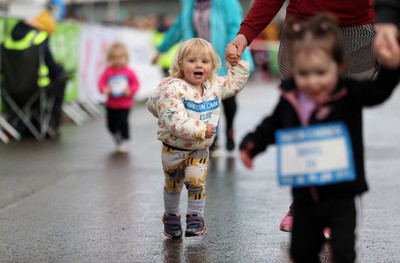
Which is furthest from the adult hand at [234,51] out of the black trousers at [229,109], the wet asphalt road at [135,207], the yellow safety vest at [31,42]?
the yellow safety vest at [31,42]

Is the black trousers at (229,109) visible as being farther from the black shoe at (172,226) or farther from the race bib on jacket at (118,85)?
the black shoe at (172,226)

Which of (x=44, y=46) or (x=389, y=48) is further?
(x=44, y=46)

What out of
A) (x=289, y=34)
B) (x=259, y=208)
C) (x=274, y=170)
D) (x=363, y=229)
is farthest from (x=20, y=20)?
(x=289, y=34)

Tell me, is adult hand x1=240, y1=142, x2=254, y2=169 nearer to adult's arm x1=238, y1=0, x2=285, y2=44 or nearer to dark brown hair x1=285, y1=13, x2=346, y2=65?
dark brown hair x1=285, y1=13, x2=346, y2=65

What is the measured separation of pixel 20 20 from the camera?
12.7 metres

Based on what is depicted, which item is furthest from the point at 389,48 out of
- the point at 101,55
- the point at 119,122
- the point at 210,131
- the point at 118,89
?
the point at 101,55

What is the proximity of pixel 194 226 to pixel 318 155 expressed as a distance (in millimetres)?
1906

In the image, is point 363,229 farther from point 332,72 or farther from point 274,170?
point 274,170

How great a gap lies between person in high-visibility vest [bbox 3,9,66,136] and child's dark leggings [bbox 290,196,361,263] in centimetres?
850

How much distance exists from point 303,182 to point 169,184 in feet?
6.29

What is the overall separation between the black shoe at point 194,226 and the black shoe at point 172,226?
0.29 ft

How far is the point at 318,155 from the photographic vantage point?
3787mm

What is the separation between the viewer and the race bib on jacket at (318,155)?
375cm

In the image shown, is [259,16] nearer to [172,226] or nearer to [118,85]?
[172,226]
